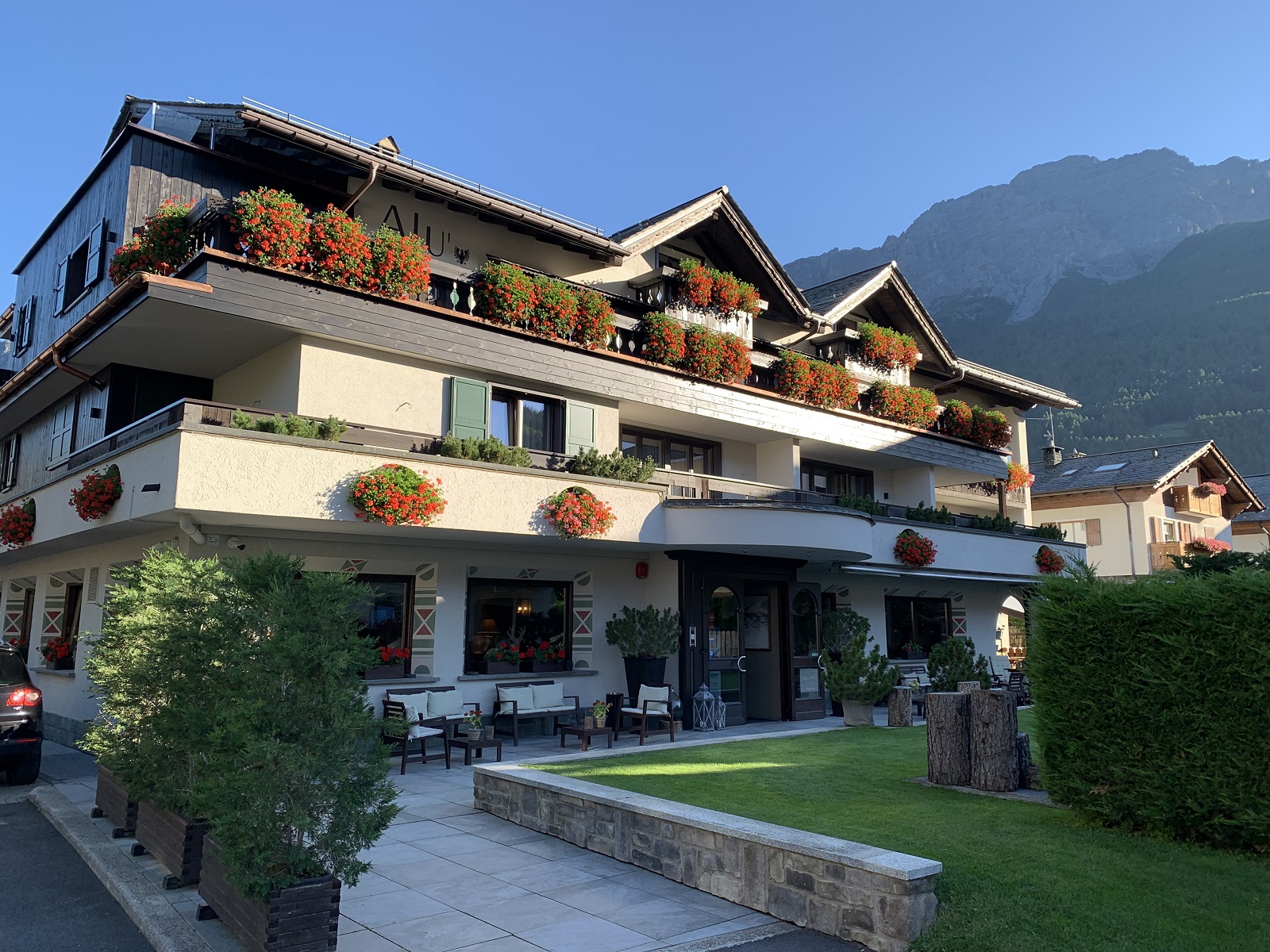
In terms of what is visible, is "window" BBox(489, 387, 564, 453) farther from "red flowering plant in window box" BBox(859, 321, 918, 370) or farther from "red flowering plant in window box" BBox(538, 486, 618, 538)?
"red flowering plant in window box" BBox(859, 321, 918, 370)

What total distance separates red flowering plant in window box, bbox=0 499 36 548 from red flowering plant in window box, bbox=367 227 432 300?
8.26m

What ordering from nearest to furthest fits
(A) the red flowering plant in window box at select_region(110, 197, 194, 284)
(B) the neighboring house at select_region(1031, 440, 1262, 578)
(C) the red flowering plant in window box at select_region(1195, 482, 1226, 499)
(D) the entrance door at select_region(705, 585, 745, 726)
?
(A) the red flowering plant in window box at select_region(110, 197, 194, 284) < (D) the entrance door at select_region(705, 585, 745, 726) < (B) the neighboring house at select_region(1031, 440, 1262, 578) < (C) the red flowering plant in window box at select_region(1195, 482, 1226, 499)

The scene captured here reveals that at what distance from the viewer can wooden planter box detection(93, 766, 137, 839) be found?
8664mm

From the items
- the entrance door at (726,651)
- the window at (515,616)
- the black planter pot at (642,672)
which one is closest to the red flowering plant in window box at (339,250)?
the window at (515,616)

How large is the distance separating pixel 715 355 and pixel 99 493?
11.3 metres

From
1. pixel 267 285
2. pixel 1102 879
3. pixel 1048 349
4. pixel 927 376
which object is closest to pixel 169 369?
pixel 267 285

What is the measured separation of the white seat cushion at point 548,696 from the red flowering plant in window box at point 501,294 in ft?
20.7

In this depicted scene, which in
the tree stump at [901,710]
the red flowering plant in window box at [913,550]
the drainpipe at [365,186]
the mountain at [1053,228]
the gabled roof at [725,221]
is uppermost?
the mountain at [1053,228]

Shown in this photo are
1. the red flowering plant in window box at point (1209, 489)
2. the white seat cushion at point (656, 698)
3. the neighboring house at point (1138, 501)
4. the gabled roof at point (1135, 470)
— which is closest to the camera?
the white seat cushion at point (656, 698)

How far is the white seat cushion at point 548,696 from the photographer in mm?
15484

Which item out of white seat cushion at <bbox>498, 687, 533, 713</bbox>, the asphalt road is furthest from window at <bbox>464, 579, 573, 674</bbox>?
the asphalt road

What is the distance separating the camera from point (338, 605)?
572 cm

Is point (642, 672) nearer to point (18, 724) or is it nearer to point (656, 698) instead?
point (656, 698)

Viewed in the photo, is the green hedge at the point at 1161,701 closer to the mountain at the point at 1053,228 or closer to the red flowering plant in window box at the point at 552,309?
the red flowering plant in window box at the point at 552,309
